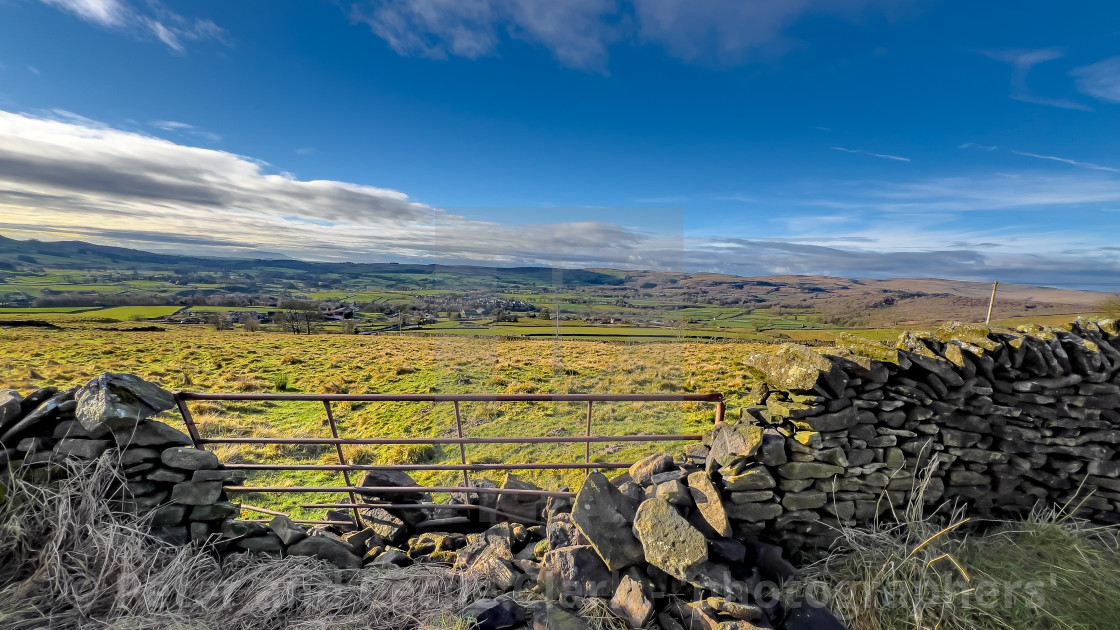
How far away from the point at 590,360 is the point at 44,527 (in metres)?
11.6

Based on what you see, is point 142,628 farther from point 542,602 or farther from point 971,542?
point 971,542

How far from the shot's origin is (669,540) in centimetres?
314

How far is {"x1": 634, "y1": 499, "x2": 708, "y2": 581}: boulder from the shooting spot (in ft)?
10.0

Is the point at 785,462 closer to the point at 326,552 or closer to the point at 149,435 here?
the point at 326,552

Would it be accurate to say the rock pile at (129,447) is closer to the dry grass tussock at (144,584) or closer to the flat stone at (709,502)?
the dry grass tussock at (144,584)

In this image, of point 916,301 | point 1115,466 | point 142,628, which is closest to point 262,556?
point 142,628

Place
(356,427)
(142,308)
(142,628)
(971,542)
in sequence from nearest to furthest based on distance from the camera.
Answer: (142,628) < (971,542) < (356,427) < (142,308)

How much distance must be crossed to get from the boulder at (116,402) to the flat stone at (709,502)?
523cm

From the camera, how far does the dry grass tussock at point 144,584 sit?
3057mm

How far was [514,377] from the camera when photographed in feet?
56.2

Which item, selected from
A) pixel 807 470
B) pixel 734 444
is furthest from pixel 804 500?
pixel 734 444

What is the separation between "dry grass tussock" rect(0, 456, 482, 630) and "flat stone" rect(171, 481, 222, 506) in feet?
1.05

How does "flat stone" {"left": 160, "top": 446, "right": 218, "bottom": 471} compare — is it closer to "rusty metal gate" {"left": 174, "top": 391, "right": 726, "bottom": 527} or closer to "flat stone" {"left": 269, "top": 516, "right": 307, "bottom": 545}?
"rusty metal gate" {"left": 174, "top": 391, "right": 726, "bottom": 527}

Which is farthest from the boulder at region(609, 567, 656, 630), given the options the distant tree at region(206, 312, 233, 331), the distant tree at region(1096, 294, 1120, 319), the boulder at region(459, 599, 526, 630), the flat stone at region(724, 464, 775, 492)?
the distant tree at region(206, 312, 233, 331)
